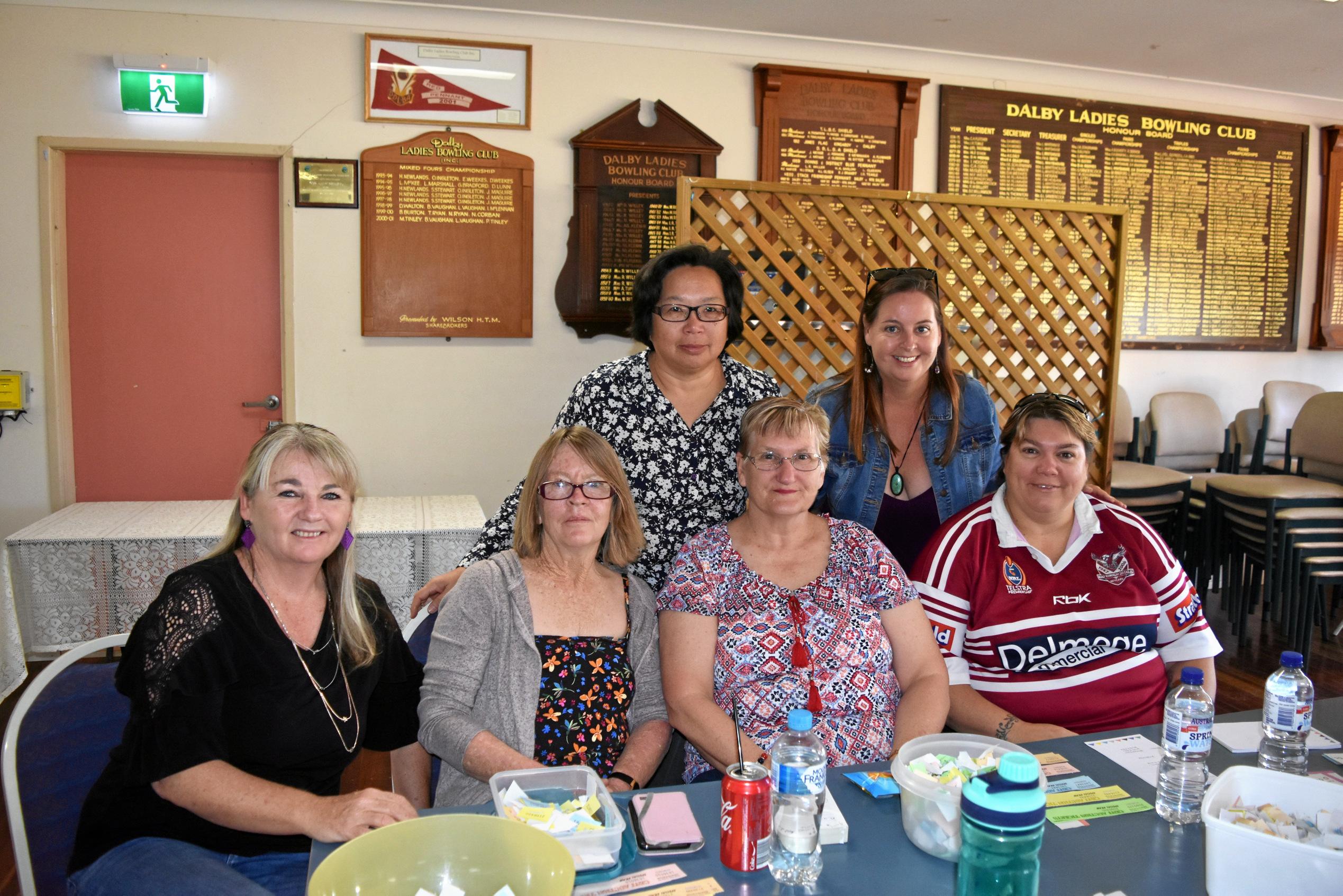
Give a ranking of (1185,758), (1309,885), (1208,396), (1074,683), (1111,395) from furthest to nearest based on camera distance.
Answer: (1208,396) < (1111,395) < (1074,683) < (1185,758) < (1309,885)

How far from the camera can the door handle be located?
4055 millimetres

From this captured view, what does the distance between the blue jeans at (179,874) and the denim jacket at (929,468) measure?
1344 millimetres

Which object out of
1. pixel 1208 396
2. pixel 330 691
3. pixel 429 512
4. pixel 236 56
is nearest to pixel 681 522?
pixel 330 691

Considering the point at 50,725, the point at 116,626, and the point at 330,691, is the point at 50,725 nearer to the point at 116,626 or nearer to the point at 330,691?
the point at 330,691

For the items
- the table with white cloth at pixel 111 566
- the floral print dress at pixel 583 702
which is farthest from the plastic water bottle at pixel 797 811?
the table with white cloth at pixel 111 566

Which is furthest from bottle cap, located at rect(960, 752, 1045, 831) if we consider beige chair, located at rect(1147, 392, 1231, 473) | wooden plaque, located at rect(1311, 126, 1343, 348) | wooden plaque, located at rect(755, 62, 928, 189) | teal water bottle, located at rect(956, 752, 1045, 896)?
wooden plaque, located at rect(1311, 126, 1343, 348)

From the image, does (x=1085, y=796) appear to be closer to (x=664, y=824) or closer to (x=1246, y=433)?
(x=664, y=824)

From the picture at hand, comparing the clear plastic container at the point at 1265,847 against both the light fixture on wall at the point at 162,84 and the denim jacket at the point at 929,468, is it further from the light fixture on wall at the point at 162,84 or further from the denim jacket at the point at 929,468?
the light fixture on wall at the point at 162,84

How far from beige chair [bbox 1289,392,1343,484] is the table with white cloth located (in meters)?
3.96

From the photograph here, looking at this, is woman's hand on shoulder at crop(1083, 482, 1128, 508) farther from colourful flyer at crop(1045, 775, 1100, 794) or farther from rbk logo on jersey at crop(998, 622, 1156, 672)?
colourful flyer at crop(1045, 775, 1100, 794)

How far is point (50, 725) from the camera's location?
1.35 meters

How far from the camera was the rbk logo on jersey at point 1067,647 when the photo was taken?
1724mm

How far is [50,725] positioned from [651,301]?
1.42 m

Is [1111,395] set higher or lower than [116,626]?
higher
